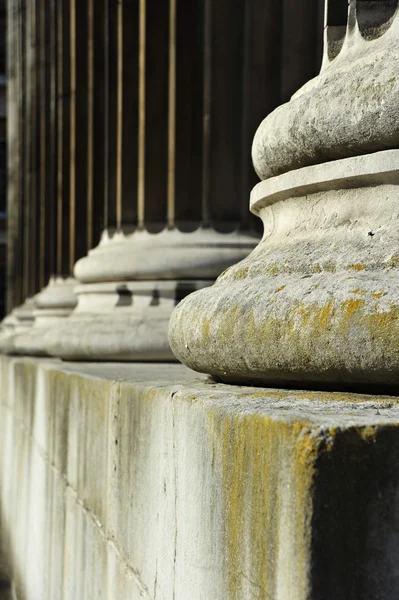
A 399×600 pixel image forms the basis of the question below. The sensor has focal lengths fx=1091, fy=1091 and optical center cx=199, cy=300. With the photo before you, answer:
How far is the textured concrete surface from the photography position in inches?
86.8

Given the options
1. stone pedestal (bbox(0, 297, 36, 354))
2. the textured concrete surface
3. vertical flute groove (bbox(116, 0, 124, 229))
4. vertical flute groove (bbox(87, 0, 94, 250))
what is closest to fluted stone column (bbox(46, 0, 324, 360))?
vertical flute groove (bbox(116, 0, 124, 229))

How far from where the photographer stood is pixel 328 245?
325cm

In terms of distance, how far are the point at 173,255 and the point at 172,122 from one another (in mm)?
988

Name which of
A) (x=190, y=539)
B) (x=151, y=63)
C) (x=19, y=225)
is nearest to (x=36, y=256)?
(x=19, y=225)

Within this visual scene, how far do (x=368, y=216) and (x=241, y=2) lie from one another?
4.77 metres

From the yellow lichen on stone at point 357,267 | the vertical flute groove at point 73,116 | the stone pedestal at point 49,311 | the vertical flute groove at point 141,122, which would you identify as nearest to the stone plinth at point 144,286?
the vertical flute groove at point 141,122

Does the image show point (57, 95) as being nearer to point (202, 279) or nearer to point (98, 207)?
point (98, 207)

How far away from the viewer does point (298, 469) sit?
224 cm

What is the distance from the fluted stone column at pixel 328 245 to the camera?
9.23 feet

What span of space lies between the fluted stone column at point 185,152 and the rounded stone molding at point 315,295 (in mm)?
3634

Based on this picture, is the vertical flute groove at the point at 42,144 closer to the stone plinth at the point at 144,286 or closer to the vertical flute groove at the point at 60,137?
the vertical flute groove at the point at 60,137

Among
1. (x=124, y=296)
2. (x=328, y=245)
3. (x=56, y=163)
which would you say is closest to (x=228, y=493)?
(x=328, y=245)

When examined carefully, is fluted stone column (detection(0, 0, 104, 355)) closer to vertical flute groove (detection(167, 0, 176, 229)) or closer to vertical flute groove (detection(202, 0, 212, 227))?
vertical flute groove (detection(167, 0, 176, 229))

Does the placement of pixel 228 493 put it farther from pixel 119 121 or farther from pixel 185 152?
pixel 119 121
